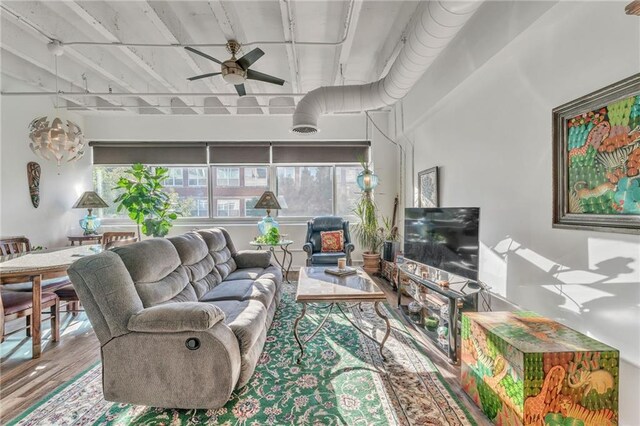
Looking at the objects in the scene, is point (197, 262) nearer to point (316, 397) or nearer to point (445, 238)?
point (316, 397)

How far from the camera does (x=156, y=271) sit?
215 centimetres

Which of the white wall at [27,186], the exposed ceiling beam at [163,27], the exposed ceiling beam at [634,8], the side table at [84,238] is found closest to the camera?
the exposed ceiling beam at [634,8]

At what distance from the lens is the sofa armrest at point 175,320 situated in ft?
5.50

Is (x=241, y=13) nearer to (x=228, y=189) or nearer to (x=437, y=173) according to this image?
(x=437, y=173)

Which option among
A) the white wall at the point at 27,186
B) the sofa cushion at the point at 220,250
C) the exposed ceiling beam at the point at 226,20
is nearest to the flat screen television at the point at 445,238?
the sofa cushion at the point at 220,250

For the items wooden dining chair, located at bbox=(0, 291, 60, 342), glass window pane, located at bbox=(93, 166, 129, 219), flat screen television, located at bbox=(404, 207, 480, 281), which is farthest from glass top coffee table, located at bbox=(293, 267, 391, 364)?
glass window pane, located at bbox=(93, 166, 129, 219)

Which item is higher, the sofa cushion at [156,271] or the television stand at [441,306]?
the sofa cushion at [156,271]

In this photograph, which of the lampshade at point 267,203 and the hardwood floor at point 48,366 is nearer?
the hardwood floor at point 48,366

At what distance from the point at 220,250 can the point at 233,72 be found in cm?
197

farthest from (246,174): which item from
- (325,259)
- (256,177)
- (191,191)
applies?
(325,259)

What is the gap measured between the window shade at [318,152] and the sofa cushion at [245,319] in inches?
145

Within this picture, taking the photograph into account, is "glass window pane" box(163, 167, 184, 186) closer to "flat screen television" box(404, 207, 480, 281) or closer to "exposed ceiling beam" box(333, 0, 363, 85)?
"exposed ceiling beam" box(333, 0, 363, 85)

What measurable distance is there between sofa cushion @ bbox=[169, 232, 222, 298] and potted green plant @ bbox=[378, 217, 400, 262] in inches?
105

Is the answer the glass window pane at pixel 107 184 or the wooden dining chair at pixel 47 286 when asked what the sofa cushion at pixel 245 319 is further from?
the glass window pane at pixel 107 184
